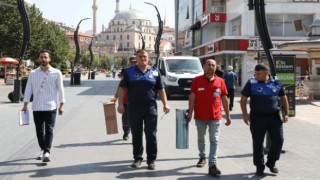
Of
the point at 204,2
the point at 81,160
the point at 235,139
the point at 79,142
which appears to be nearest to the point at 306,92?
the point at 235,139

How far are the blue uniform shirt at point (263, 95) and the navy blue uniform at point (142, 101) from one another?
1354mm

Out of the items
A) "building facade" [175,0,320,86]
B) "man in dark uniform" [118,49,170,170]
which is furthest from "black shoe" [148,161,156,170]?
"building facade" [175,0,320,86]

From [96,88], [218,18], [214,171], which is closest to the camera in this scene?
[214,171]

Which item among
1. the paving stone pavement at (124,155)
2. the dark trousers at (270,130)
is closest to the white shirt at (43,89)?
the paving stone pavement at (124,155)

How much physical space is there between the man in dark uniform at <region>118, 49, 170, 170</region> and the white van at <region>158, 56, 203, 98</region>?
15148 mm

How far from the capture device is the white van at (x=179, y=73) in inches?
859

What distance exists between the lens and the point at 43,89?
6.96 metres

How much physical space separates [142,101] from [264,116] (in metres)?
1.71

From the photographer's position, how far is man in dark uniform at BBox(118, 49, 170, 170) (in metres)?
6.50

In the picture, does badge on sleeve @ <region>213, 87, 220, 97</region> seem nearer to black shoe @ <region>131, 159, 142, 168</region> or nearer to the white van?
black shoe @ <region>131, 159, 142, 168</region>

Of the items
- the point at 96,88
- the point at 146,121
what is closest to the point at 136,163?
the point at 146,121

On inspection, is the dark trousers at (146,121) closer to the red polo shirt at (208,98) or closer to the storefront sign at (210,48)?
the red polo shirt at (208,98)

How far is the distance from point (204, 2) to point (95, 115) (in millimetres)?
34973

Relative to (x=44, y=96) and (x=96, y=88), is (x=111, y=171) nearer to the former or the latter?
(x=44, y=96)
